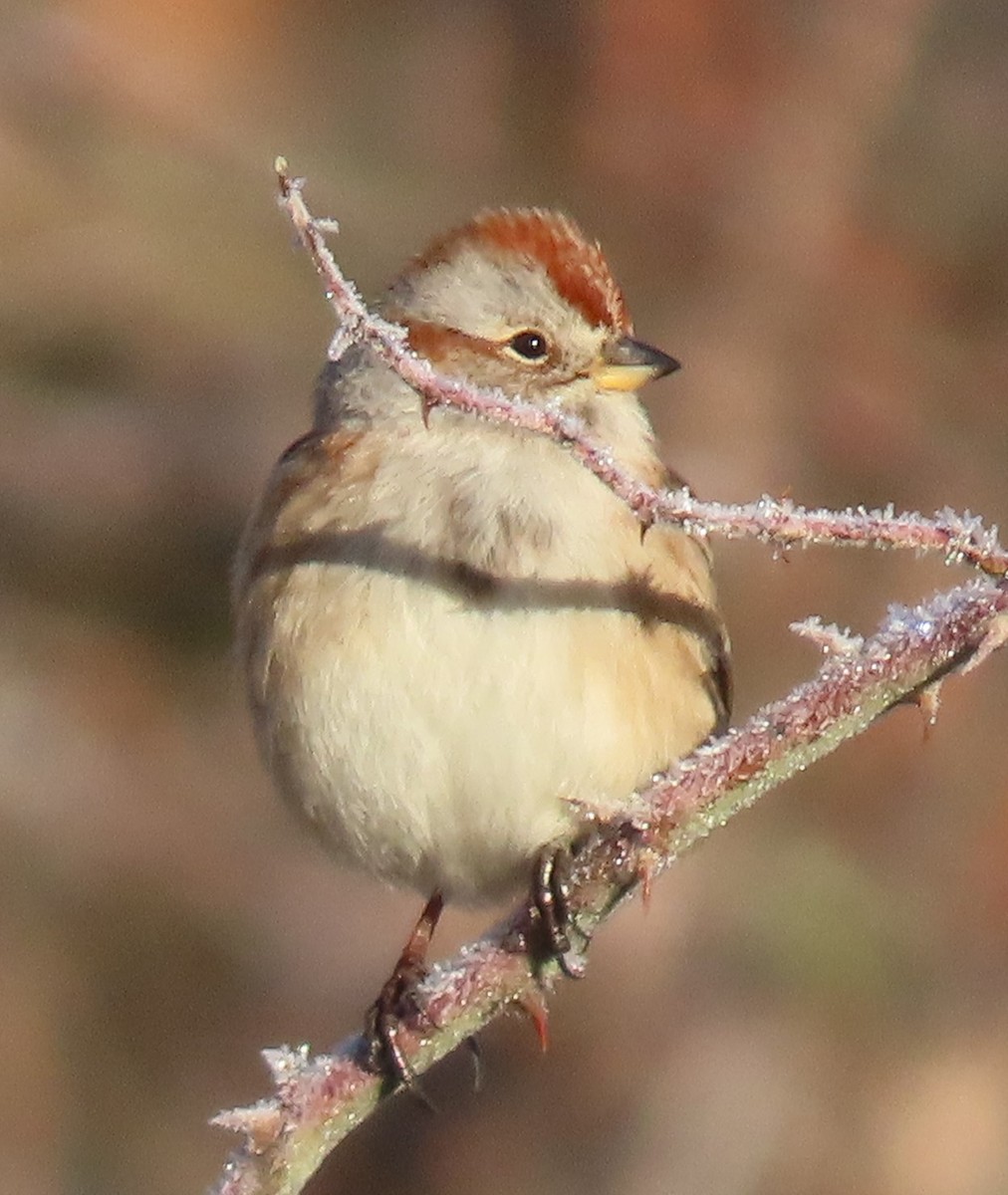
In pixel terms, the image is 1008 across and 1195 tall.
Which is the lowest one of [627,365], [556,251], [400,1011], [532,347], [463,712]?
[400,1011]

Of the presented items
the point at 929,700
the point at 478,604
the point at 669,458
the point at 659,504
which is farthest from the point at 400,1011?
the point at 669,458

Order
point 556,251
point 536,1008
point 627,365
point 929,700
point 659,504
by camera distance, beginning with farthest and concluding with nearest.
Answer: point 556,251
point 627,365
point 536,1008
point 929,700
point 659,504

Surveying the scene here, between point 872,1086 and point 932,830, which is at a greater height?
point 932,830

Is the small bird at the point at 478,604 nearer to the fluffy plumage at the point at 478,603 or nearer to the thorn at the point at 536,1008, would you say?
the fluffy plumage at the point at 478,603

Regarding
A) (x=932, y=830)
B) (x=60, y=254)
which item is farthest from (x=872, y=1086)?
(x=60, y=254)

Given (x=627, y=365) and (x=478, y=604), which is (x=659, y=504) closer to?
(x=478, y=604)

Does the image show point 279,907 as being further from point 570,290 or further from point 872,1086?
point 570,290

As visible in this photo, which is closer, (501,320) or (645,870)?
(645,870)

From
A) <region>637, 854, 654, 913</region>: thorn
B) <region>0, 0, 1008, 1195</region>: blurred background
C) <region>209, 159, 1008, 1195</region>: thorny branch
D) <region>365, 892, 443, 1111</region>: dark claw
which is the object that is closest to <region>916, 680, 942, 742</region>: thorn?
<region>209, 159, 1008, 1195</region>: thorny branch
